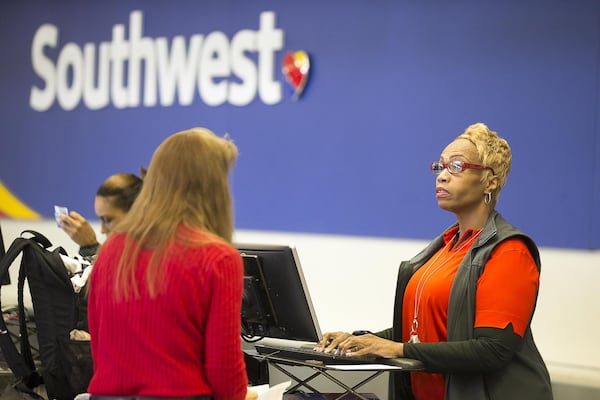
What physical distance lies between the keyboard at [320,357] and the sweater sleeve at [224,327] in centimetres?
82

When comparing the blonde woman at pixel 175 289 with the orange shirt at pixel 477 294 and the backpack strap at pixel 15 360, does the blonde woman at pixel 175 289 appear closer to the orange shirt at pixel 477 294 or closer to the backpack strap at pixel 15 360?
the orange shirt at pixel 477 294

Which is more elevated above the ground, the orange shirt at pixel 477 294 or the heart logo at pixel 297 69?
the heart logo at pixel 297 69

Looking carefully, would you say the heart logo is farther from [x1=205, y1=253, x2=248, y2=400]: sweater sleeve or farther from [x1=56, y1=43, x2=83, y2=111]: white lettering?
[x1=205, y1=253, x2=248, y2=400]: sweater sleeve

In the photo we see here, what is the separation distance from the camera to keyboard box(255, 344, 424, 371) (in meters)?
2.63

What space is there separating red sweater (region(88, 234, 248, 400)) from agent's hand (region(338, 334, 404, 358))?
81 cm

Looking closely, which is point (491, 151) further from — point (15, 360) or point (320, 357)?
point (15, 360)

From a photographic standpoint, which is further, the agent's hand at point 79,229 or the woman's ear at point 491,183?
the agent's hand at point 79,229

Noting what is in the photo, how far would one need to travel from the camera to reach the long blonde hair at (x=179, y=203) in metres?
1.94

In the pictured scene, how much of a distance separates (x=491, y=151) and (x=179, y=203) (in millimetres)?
1360

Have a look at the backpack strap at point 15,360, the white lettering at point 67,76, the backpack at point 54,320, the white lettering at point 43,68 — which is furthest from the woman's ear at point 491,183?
the white lettering at point 43,68

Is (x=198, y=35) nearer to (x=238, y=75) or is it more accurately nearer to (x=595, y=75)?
(x=238, y=75)

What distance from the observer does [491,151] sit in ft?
9.63

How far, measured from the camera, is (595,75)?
4188mm

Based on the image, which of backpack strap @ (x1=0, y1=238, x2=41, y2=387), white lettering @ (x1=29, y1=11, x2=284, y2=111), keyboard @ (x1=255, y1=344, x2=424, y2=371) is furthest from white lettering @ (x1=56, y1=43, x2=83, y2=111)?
keyboard @ (x1=255, y1=344, x2=424, y2=371)
